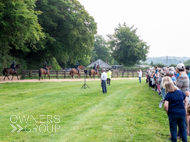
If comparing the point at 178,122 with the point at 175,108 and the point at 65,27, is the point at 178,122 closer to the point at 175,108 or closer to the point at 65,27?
the point at 175,108

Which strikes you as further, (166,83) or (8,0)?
(8,0)

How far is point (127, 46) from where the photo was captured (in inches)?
3172

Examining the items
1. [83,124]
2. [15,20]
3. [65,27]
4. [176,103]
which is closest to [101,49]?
[65,27]

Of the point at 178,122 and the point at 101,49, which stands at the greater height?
the point at 101,49

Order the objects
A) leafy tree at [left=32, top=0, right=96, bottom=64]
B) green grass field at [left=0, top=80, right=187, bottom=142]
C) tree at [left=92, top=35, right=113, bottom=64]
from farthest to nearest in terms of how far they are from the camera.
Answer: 1. tree at [left=92, top=35, right=113, bottom=64]
2. leafy tree at [left=32, top=0, right=96, bottom=64]
3. green grass field at [left=0, top=80, right=187, bottom=142]

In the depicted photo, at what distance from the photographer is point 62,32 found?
37250mm

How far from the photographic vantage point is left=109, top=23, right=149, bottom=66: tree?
78812 millimetres

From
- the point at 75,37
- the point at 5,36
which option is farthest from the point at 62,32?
the point at 5,36

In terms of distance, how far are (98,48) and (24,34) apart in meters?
87.8

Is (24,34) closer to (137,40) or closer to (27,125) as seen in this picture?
(27,125)

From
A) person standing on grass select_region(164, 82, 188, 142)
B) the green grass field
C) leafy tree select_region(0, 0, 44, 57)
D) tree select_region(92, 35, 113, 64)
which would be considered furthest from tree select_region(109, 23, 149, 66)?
person standing on grass select_region(164, 82, 188, 142)

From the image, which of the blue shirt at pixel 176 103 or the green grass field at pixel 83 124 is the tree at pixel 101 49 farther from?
the blue shirt at pixel 176 103

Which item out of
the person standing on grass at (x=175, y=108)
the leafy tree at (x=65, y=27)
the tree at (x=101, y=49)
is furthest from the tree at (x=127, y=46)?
the person standing on grass at (x=175, y=108)

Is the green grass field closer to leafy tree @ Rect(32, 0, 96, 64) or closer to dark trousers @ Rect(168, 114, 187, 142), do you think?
dark trousers @ Rect(168, 114, 187, 142)
